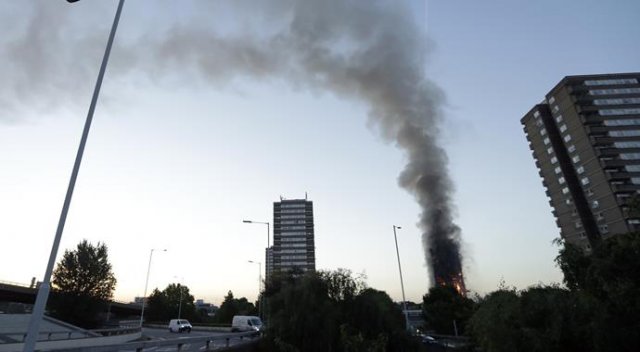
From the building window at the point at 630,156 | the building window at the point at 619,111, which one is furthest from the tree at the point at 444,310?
the building window at the point at 619,111

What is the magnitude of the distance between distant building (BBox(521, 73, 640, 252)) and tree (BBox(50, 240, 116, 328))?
116 m

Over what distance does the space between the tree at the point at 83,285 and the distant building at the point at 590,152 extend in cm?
11631

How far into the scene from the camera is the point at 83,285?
64625 mm

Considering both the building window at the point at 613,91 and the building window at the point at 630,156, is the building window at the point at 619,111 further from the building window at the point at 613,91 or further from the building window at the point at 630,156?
the building window at the point at 630,156

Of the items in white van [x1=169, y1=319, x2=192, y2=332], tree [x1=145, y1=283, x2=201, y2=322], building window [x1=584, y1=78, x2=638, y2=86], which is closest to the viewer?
white van [x1=169, y1=319, x2=192, y2=332]

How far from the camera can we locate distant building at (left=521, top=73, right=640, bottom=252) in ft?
319

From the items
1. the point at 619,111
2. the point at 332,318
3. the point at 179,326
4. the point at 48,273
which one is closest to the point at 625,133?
the point at 619,111

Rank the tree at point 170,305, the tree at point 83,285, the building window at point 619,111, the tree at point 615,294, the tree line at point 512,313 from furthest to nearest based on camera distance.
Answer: the tree at point 170,305 → the building window at point 619,111 → the tree at point 83,285 → the tree line at point 512,313 → the tree at point 615,294

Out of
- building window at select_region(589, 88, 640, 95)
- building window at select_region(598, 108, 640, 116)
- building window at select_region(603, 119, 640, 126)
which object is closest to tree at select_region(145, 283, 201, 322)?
building window at select_region(603, 119, 640, 126)

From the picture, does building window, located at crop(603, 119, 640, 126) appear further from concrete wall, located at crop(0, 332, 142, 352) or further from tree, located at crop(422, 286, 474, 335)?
concrete wall, located at crop(0, 332, 142, 352)

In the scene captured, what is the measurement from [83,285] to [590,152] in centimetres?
12914

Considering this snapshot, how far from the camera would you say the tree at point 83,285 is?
60.8 metres

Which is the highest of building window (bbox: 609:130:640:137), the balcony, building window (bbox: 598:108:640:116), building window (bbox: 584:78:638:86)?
building window (bbox: 584:78:638:86)

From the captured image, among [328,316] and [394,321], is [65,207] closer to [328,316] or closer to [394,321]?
[328,316]
